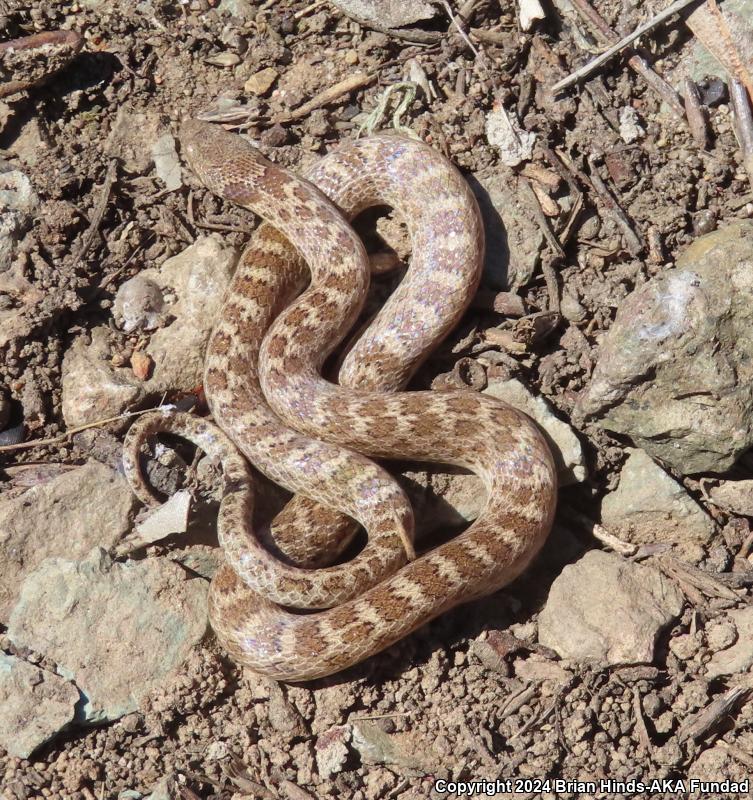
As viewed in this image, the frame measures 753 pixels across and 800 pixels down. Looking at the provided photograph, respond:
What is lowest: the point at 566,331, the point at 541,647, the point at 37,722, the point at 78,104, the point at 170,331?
the point at 541,647

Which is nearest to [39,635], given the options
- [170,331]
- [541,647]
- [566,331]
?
[170,331]

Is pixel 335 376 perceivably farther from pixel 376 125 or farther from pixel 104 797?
pixel 104 797

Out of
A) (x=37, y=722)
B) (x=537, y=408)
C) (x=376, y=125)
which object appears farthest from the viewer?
(x=376, y=125)

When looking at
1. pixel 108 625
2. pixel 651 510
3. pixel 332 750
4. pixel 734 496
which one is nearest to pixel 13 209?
pixel 108 625

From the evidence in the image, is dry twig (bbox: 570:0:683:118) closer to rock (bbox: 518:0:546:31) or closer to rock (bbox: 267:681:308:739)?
rock (bbox: 518:0:546:31)

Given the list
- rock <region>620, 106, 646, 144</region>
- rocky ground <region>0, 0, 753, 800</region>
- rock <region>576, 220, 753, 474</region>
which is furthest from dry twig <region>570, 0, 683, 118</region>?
rock <region>576, 220, 753, 474</region>

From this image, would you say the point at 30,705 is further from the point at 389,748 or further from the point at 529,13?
the point at 529,13
